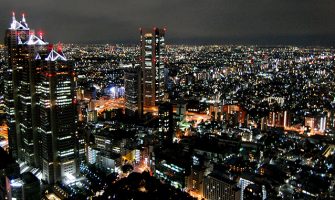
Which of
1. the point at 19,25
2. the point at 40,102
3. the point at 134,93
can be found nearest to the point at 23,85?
the point at 40,102

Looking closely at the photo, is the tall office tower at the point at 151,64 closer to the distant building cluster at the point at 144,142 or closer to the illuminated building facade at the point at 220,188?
the distant building cluster at the point at 144,142

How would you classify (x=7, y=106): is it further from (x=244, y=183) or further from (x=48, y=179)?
(x=244, y=183)

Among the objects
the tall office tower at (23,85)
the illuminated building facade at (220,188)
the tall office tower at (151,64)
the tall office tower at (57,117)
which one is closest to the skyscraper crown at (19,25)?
the tall office tower at (23,85)

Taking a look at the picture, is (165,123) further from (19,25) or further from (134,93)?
(19,25)

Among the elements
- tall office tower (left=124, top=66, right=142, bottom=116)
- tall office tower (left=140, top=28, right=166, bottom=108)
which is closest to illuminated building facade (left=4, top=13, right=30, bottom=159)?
tall office tower (left=124, top=66, right=142, bottom=116)

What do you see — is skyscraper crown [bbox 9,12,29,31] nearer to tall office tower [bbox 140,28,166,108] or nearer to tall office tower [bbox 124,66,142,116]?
tall office tower [bbox 124,66,142,116]

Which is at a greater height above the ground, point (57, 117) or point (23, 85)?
point (23, 85)
